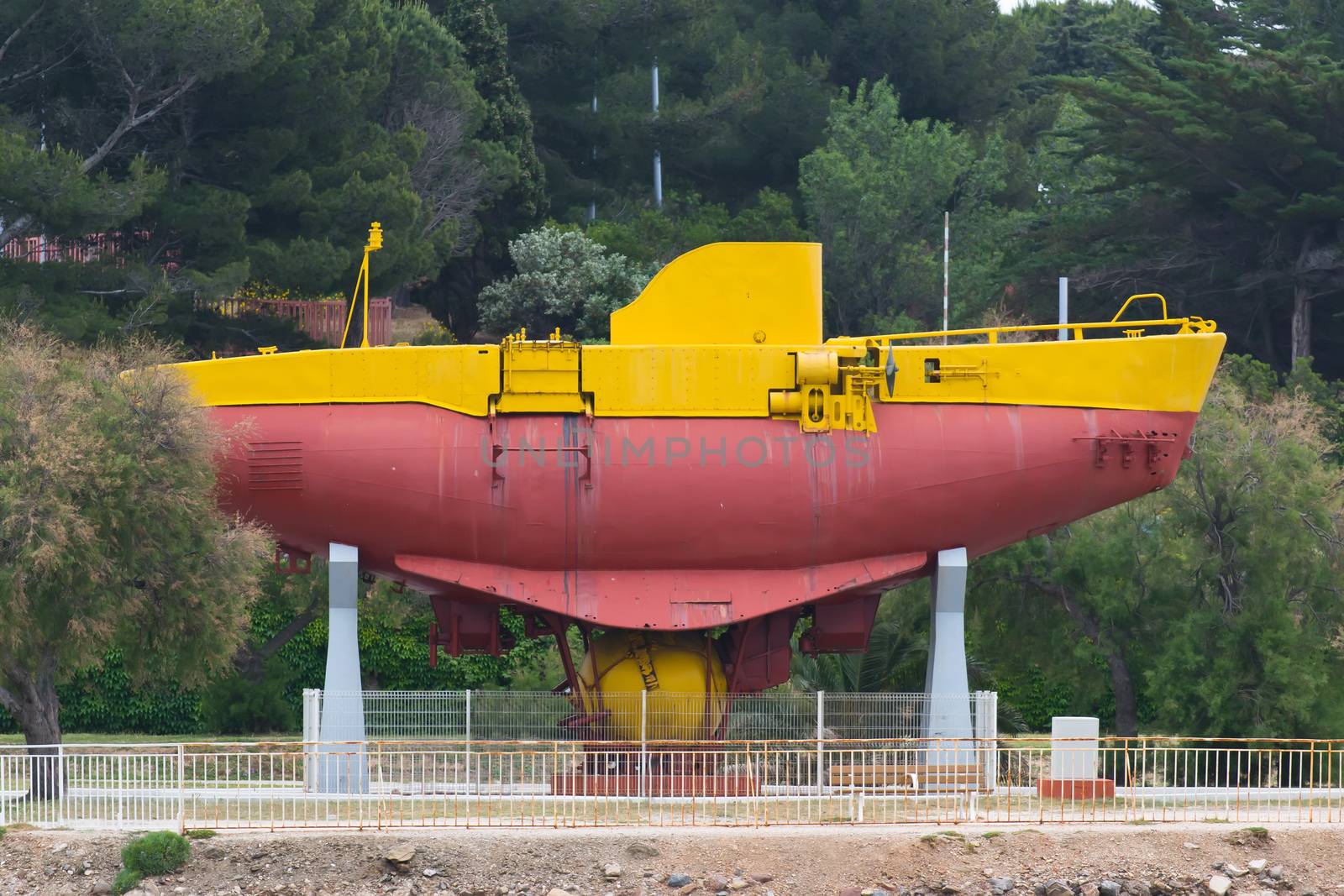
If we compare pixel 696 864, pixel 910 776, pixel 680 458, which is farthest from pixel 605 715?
pixel 696 864

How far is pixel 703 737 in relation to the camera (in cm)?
3036

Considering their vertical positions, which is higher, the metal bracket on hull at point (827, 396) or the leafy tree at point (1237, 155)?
the leafy tree at point (1237, 155)

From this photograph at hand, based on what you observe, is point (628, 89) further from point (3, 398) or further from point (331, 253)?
point (3, 398)

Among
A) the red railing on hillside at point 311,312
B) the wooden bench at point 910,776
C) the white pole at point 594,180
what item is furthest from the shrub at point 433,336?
the wooden bench at point 910,776

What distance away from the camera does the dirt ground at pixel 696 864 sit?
81.6 ft

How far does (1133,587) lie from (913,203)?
22.3 metres

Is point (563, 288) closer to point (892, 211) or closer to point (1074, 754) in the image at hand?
point (892, 211)

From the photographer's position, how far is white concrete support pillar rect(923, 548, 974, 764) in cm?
3011

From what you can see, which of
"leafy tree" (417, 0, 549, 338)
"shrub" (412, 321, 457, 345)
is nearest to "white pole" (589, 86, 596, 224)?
"leafy tree" (417, 0, 549, 338)

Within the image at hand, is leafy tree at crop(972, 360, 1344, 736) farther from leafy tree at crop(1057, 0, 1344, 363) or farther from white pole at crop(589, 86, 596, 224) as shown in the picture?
white pole at crop(589, 86, 596, 224)

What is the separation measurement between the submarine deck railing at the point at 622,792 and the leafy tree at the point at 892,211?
82.5 feet

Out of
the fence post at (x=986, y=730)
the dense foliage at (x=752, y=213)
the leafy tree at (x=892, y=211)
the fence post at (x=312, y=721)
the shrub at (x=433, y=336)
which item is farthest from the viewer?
the leafy tree at (x=892, y=211)

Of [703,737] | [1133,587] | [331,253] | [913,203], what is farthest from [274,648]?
[913,203]

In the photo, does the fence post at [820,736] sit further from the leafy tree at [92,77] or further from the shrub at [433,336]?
the shrub at [433,336]
